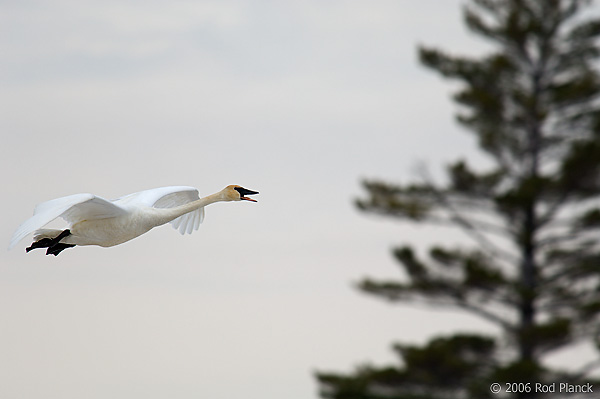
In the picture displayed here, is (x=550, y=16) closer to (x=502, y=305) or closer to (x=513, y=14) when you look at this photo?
(x=513, y=14)

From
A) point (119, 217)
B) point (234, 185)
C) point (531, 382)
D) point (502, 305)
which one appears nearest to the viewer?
point (119, 217)

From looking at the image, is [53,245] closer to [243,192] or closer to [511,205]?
[243,192]

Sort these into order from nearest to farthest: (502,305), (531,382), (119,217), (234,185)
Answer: (119,217), (234,185), (531,382), (502,305)

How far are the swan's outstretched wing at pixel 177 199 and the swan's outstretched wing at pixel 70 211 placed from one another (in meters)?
0.85

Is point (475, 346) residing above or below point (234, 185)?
above

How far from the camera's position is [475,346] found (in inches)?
968

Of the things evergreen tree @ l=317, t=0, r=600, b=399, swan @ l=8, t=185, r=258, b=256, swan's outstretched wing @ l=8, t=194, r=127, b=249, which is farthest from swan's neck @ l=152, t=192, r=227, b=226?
evergreen tree @ l=317, t=0, r=600, b=399

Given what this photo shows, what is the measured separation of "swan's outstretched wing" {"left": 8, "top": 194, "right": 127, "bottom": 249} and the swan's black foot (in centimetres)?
16

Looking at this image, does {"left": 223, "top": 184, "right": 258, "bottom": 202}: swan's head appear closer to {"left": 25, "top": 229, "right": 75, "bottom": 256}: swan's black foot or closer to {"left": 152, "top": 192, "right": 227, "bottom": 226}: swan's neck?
{"left": 152, "top": 192, "right": 227, "bottom": 226}: swan's neck

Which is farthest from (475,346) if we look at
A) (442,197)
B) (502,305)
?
(442,197)

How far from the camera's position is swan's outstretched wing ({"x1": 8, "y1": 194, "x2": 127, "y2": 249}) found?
8445 millimetres

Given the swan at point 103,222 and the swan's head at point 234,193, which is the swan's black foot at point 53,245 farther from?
the swan's head at point 234,193

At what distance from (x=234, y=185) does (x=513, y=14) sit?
53.8 feet

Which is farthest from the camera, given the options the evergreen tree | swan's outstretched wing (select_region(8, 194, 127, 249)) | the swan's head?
the evergreen tree
